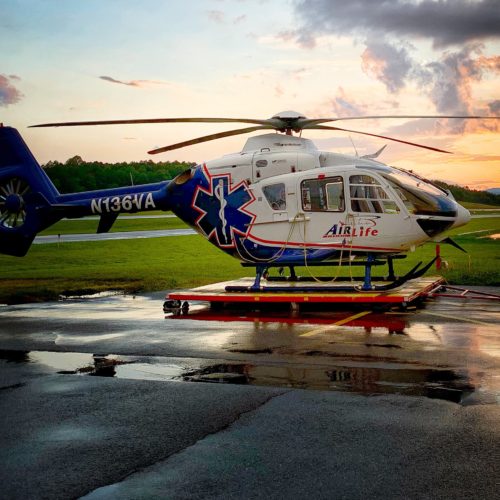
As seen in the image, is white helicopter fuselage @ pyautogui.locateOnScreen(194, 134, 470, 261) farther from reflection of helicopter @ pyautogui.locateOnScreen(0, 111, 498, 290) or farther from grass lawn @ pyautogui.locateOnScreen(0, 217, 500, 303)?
grass lawn @ pyautogui.locateOnScreen(0, 217, 500, 303)

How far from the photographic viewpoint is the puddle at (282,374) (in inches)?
315

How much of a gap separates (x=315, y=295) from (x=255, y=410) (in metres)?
7.13

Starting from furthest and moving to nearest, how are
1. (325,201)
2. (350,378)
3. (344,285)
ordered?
(344,285) → (325,201) → (350,378)

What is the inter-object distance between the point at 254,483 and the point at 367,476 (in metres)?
0.90

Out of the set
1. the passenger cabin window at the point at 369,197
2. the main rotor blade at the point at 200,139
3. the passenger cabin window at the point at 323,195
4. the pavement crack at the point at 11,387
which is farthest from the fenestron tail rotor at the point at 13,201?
the pavement crack at the point at 11,387

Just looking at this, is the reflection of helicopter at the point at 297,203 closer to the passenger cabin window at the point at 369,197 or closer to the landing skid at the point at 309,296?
the passenger cabin window at the point at 369,197

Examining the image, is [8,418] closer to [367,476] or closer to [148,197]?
[367,476]

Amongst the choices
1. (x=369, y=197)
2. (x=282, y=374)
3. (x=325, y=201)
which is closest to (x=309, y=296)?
(x=325, y=201)

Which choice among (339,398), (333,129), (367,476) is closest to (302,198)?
(333,129)

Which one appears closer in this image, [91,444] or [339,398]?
[91,444]

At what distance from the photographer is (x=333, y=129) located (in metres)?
16.4

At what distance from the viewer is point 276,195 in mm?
15289

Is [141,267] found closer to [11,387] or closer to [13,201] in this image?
[13,201]

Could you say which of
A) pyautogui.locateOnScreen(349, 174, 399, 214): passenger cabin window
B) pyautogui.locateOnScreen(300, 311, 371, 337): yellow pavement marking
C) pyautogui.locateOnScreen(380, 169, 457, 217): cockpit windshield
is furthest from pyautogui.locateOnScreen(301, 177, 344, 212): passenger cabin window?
pyautogui.locateOnScreen(300, 311, 371, 337): yellow pavement marking
